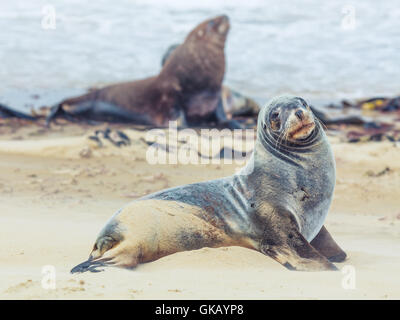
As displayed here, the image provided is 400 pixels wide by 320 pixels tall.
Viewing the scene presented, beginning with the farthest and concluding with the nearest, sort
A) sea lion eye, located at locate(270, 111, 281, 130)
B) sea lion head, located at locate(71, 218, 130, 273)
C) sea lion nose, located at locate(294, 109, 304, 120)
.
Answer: sea lion eye, located at locate(270, 111, 281, 130), sea lion nose, located at locate(294, 109, 304, 120), sea lion head, located at locate(71, 218, 130, 273)

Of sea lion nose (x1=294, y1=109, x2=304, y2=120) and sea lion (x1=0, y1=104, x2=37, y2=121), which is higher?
sea lion nose (x1=294, y1=109, x2=304, y2=120)

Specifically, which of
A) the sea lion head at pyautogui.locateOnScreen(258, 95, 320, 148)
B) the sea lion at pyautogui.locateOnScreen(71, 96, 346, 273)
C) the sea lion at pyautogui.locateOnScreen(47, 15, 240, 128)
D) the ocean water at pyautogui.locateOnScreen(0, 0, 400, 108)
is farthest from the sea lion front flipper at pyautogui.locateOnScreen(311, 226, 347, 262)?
the ocean water at pyautogui.locateOnScreen(0, 0, 400, 108)

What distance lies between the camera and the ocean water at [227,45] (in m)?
14.3

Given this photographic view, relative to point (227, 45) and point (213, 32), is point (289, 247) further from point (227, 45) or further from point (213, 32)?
point (227, 45)

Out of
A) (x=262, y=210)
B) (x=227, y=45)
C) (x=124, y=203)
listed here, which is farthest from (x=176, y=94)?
(x=227, y=45)

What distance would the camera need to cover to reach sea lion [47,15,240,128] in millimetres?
10617

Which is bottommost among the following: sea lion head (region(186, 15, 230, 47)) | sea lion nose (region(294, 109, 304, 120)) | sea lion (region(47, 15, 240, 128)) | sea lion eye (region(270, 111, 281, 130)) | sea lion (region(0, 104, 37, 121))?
sea lion (region(0, 104, 37, 121))

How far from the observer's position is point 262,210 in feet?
14.4

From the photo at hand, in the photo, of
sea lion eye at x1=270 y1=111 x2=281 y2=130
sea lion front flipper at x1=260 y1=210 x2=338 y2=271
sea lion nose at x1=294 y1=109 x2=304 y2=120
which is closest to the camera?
sea lion front flipper at x1=260 y1=210 x2=338 y2=271

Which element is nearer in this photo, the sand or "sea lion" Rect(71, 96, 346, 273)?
the sand

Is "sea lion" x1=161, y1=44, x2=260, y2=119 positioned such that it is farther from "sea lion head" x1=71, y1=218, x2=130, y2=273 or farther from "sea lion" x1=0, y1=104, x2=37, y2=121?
"sea lion head" x1=71, y1=218, x2=130, y2=273

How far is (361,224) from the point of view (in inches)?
228

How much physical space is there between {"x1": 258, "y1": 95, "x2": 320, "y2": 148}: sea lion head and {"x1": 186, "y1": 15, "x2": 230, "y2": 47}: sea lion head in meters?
6.76

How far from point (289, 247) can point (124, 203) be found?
8.18ft
